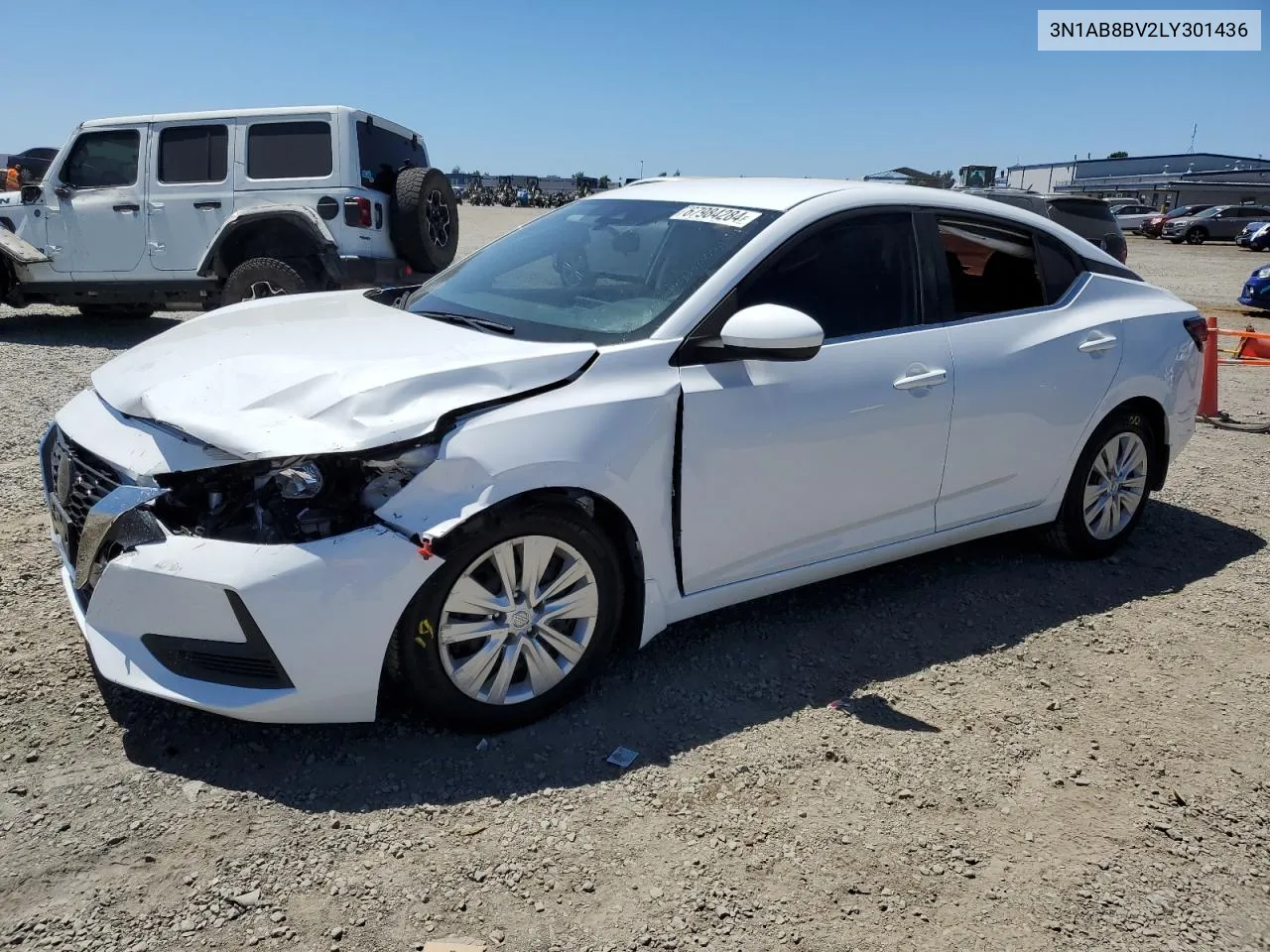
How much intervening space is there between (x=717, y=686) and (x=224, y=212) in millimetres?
7517

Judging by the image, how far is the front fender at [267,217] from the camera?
8617 millimetres

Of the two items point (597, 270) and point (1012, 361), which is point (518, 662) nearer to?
point (597, 270)

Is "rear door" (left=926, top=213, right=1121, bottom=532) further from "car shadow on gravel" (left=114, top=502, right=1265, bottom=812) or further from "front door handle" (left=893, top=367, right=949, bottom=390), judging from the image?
"car shadow on gravel" (left=114, top=502, right=1265, bottom=812)

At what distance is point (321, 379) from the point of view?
2.92 m

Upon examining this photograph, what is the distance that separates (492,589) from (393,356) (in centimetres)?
79

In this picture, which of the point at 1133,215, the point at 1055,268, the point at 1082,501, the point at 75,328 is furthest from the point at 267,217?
the point at 1133,215

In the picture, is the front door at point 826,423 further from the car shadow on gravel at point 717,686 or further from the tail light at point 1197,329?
the tail light at point 1197,329

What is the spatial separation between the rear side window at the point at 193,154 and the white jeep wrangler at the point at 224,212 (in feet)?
0.04

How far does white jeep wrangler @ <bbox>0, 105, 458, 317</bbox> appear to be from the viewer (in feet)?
28.6

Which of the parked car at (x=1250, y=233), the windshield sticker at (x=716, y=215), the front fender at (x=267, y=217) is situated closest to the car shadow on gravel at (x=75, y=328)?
the front fender at (x=267, y=217)

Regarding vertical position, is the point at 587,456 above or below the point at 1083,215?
below

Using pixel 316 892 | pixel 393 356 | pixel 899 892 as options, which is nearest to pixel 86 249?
pixel 393 356

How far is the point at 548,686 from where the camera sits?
Result: 3133 mm

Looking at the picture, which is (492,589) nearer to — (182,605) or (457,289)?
(182,605)
